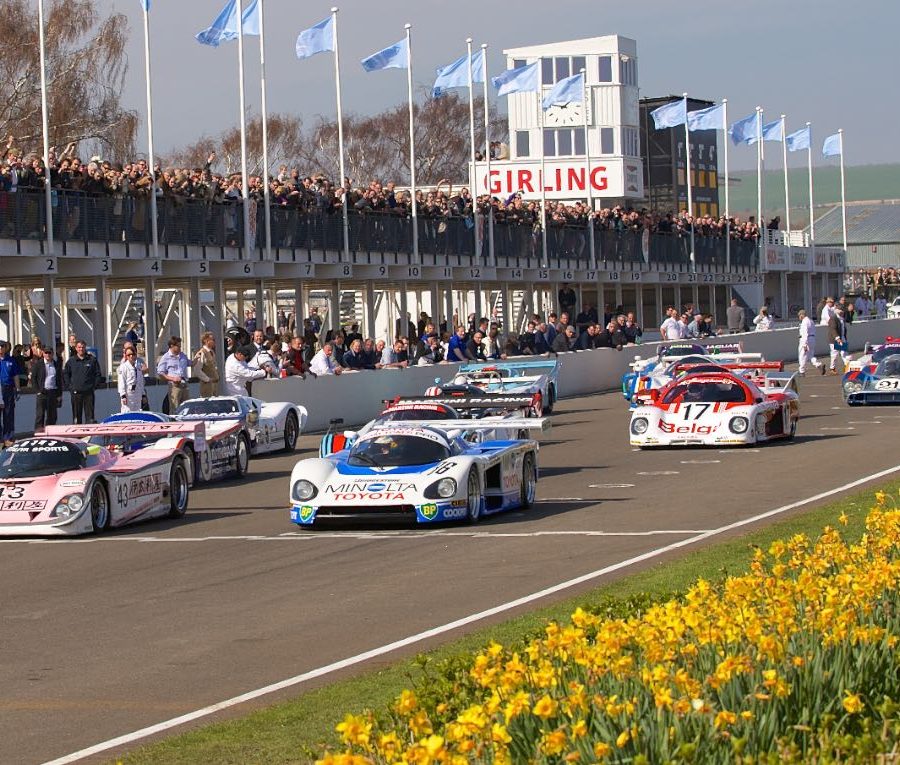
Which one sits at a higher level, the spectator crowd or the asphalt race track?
the spectator crowd

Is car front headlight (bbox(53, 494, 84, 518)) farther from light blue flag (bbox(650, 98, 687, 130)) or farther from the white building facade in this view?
the white building facade

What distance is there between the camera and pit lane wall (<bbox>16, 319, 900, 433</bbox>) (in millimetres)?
33875

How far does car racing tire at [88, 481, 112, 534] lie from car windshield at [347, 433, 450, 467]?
280 centimetres

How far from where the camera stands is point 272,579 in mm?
15422

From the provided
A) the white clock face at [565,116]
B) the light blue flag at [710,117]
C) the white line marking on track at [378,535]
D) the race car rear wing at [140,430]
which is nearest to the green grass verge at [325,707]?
the white line marking on track at [378,535]

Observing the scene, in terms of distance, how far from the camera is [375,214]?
1836 inches

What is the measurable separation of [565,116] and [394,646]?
77063mm

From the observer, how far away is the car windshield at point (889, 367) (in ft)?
123

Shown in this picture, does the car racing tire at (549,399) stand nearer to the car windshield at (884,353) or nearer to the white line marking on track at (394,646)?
the car windshield at (884,353)

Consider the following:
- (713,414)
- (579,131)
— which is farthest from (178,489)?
(579,131)

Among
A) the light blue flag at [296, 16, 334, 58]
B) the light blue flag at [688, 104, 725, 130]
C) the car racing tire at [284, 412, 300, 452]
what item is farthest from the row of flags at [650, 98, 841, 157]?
the car racing tire at [284, 412, 300, 452]

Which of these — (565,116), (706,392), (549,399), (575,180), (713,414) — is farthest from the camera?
(565,116)

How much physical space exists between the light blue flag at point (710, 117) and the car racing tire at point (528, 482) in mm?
52174

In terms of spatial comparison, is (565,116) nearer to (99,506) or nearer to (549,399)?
(549,399)
